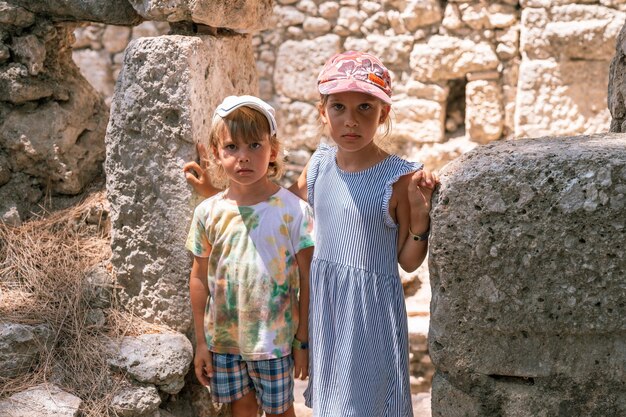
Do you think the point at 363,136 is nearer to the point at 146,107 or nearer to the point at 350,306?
the point at 350,306

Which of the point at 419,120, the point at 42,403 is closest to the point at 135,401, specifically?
the point at 42,403

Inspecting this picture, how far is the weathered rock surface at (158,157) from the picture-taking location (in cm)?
Answer: 335

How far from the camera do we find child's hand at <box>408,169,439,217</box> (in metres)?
2.42

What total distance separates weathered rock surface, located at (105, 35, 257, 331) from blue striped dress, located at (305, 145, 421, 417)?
2.79ft

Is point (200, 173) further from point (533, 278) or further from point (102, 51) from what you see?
point (102, 51)

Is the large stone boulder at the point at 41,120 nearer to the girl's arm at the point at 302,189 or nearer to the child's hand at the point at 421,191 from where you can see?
the girl's arm at the point at 302,189

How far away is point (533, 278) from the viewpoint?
2.23 meters

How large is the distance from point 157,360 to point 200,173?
77cm

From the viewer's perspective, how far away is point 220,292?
3.07 meters

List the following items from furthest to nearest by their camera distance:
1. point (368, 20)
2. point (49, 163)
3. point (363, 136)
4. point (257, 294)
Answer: point (368, 20) < point (49, 163) < point (257, 294) < point (363, 136)

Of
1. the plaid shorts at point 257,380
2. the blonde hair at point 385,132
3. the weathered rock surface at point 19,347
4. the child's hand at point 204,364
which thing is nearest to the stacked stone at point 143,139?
the weathered rock surface at point 19,347

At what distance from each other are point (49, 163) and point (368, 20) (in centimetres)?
379

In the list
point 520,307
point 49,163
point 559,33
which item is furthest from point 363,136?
point 559,33

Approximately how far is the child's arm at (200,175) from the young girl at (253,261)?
0.82 feet
